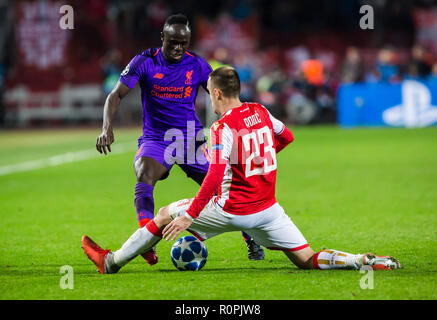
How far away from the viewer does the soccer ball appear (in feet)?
20.7

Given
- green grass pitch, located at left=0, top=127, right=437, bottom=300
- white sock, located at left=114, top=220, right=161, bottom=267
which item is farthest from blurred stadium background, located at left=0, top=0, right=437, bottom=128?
white sock, located at left=114, top=220, right=161, bottom=267

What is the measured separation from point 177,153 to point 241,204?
5.35 ft

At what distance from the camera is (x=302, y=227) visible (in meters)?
8.41

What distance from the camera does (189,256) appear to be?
20.8ft

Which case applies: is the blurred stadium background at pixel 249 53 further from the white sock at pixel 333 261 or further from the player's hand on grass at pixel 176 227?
the player's hand on grass at pixel 176 227

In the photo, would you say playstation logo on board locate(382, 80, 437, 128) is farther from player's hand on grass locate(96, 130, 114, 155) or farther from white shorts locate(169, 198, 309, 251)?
white shorts locate(169, 198, 309, 251)

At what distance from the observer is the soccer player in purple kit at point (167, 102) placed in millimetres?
7168

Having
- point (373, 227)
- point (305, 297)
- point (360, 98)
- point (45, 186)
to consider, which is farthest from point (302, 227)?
point (360, 98)

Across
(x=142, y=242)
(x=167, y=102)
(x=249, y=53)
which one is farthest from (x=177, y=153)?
(x=249, y=53)

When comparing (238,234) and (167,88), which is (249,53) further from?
(167,88)

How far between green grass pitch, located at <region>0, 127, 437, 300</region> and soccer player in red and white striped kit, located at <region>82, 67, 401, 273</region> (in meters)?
0.15

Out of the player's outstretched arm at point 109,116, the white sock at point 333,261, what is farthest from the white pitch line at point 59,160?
the white sock at point 333,261
